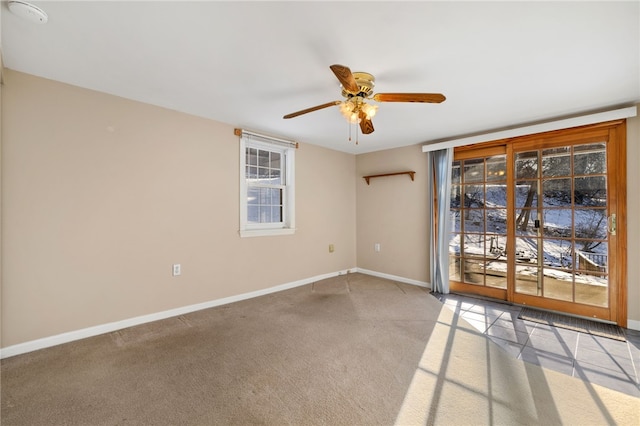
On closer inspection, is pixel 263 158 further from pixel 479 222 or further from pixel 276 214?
pixel 479 222

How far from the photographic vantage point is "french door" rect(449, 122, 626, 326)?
2869 mm

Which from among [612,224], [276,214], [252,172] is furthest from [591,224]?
[252,172]

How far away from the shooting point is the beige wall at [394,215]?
4.25 meters

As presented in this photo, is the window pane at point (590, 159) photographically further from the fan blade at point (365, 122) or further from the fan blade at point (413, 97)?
the fan blade at point (365, 122)

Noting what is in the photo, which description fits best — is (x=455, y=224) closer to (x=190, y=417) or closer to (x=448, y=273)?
(x=448, y=273)

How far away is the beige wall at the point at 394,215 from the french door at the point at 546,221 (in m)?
0.47

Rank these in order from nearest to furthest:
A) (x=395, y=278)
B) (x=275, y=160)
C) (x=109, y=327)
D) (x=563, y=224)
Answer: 1. (x=109, y=327)
2. (x=563, y=224)
3. (x=275, y=160)
4. (x=395, y=278)

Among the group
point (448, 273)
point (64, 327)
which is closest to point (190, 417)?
point (64, 327)

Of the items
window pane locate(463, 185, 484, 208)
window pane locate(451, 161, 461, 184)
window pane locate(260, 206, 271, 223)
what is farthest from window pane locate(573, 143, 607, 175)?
window pane locate(260, 206, 271, 223)

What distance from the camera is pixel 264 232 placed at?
382cm

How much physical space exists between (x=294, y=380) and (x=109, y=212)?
2.28 meters

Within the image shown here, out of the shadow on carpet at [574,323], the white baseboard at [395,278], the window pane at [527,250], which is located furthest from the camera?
the white baseboard at [395,278]

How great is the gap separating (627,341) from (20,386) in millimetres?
4819

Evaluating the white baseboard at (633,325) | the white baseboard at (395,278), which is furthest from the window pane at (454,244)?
the white baseboard at (633,325)
